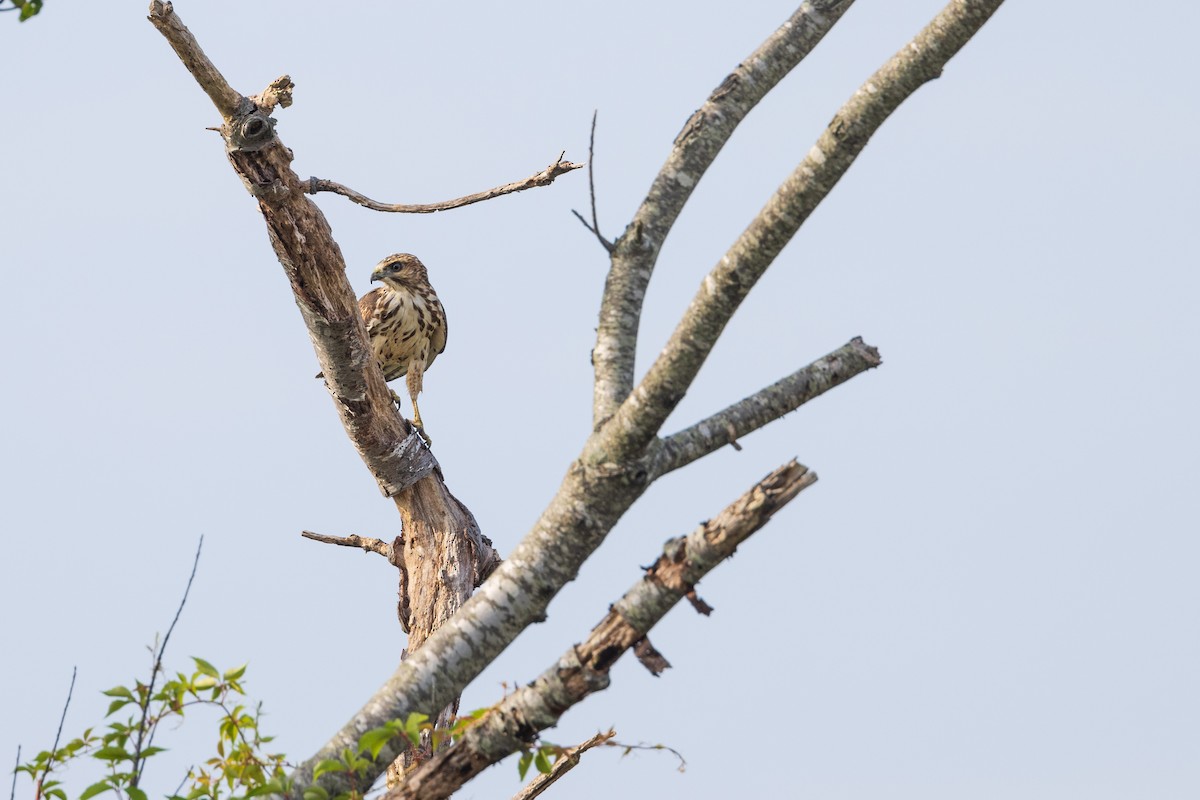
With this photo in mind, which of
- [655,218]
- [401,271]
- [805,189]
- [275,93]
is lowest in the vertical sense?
[805,189]

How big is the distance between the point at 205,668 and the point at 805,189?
2.44 m

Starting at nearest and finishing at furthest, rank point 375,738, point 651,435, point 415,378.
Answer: point 375,738 → point 651,435 → point 415,378

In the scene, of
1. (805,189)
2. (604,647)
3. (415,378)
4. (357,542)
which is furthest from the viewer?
(415,378)

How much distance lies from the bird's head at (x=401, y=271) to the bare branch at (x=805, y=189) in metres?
6.68

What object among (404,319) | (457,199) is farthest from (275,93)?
(404,319)

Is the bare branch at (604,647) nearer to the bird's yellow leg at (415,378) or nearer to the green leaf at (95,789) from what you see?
the green leaf at (95,789)

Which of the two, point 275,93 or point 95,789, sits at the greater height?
point 275,93

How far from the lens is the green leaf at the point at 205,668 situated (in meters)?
4.33

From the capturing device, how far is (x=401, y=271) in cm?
1089

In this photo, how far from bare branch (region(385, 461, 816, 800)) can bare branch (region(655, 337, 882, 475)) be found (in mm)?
554

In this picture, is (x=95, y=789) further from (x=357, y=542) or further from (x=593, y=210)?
(x=357, y=542)

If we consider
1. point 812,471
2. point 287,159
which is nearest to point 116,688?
point 812,471

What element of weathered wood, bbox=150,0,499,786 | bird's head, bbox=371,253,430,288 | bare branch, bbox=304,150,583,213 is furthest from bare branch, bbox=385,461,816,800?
bird's head, bbox=371,253,430,288

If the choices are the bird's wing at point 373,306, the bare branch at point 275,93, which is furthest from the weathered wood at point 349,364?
the bird's wing at point 373,306
